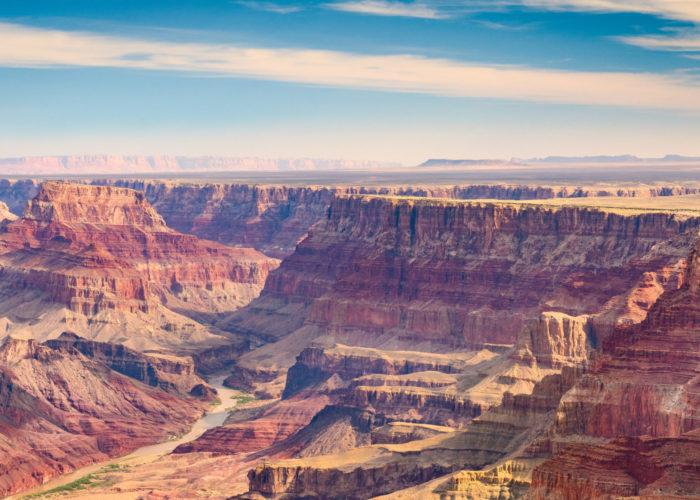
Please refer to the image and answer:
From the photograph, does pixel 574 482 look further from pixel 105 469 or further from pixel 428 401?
pixel 105 469

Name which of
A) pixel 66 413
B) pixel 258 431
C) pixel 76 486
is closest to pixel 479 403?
pixel 258 431

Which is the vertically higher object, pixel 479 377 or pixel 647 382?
pixel 647 382

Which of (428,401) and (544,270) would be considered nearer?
(428,401)

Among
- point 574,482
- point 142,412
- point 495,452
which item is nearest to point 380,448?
point 495,452

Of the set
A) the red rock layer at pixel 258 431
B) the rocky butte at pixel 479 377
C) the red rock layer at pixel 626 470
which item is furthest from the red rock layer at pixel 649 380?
the red rock layer at pixel 258 431

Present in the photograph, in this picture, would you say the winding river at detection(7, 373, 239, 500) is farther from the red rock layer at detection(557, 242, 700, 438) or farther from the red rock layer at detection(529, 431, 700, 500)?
the red rock layer at detection(529, 431, 700, 500)

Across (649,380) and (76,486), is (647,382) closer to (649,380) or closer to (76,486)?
(649,380)

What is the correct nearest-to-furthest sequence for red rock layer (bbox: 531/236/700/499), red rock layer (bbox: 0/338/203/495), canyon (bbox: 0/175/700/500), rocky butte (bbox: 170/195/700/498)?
red rock layer (bbox: 531/236/700/499) < canyon (bbox: 0/175/700/500) < rocky butte (bbox: 170/195/700/498) < red rock layer (bbox: 0/338/203/495)

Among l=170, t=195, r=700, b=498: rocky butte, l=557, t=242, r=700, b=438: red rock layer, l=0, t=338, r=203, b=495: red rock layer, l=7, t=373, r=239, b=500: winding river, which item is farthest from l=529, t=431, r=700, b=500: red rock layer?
l=0, t=338, r=203, b=495: red rock layer

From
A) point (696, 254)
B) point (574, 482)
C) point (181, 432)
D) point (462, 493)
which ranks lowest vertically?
point (181, 432)
